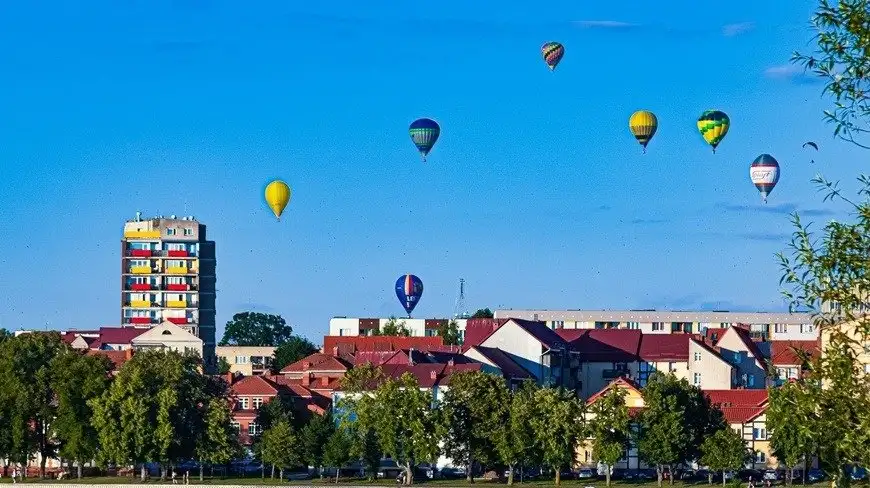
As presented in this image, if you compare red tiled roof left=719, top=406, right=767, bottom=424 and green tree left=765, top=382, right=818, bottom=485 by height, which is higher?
green tree left=765, top=382, right=818, bottom=485

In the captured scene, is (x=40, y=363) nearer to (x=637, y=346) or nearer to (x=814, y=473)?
(x=814, y=473)

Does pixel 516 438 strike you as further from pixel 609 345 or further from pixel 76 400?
pixel 609 345

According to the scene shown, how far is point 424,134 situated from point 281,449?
129 feet

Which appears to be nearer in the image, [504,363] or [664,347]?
[504,363]

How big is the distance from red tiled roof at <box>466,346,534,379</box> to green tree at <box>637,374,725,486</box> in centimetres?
2569

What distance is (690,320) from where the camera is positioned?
19612 centimetres

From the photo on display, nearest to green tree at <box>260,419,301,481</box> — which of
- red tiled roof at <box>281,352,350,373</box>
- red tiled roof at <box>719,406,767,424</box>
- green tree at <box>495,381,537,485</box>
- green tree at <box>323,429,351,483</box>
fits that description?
green tree at <box>323,429,351,483</box>

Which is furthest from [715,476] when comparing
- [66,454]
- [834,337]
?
[834,337]

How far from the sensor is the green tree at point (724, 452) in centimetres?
10112

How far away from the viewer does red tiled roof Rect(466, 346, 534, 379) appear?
433 feet

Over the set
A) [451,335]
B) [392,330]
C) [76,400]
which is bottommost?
[76,400]

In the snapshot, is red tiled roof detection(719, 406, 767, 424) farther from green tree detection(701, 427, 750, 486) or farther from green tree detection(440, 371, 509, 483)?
green tree detection(440, 371, 509, 483)

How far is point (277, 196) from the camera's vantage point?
16062cm

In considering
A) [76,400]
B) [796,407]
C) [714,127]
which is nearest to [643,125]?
[714,127]
